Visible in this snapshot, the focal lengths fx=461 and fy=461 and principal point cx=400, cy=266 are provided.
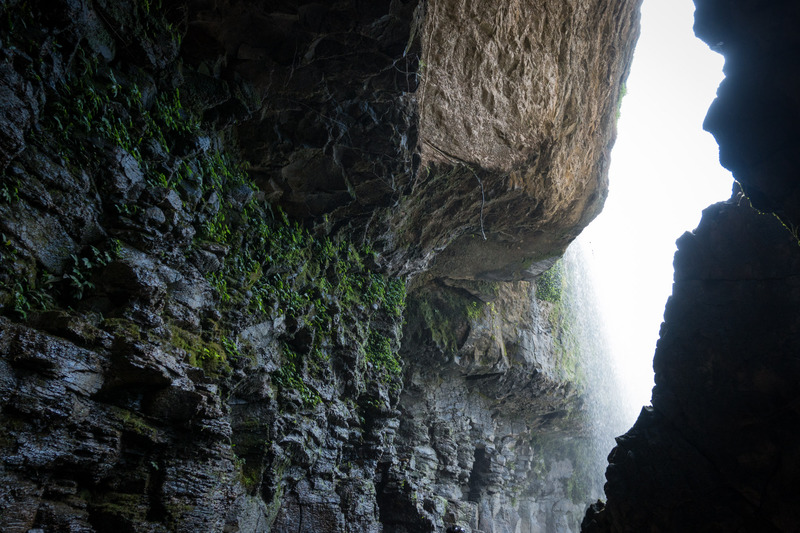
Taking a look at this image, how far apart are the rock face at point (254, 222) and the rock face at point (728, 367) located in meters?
4.26

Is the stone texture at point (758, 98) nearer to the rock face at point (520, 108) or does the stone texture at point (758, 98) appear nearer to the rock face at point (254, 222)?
Result: the rock face at point (254, 222)

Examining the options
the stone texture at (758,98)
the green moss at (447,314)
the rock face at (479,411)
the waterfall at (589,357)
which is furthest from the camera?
the waterfall at (589,357)

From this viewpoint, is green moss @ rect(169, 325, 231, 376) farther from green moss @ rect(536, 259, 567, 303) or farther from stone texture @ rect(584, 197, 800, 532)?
green moss @ rect(536, 259, 567, 303)

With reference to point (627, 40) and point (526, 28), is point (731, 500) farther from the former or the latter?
point (627, 40)

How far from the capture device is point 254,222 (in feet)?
26.0

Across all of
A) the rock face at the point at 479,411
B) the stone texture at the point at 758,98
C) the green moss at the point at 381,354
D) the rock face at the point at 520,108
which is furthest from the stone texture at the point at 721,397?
the rock face at the point at 479,411

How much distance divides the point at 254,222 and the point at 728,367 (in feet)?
25.7

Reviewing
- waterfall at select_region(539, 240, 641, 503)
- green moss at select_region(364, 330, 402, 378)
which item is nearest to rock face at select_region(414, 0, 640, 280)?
green moss at select_region(364, 330, 402, 378)

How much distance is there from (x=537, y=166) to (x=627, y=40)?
4.25m

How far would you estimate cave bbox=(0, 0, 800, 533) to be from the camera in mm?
4441

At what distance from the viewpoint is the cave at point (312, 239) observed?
4.44 meters

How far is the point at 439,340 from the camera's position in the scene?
48.4ft

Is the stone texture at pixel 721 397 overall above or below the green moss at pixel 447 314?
below

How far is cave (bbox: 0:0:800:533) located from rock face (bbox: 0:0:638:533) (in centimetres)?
4
